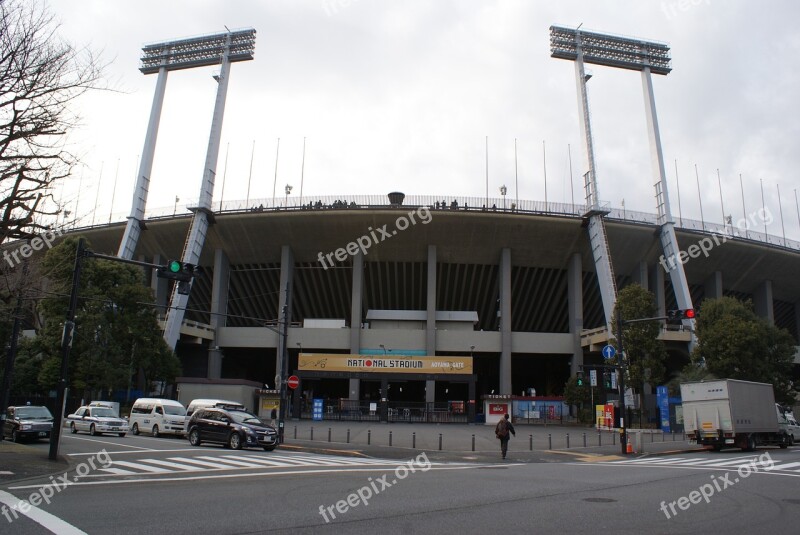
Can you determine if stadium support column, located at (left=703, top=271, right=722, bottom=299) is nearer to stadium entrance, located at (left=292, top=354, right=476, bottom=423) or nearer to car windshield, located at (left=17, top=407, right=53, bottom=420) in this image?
stadium entrance, located at (left=292, top=354, right=476, bottom=423)

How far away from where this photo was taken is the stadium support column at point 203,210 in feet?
165

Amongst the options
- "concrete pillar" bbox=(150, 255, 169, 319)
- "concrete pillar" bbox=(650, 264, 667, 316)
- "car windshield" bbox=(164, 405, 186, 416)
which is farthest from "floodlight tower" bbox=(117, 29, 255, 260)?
"concrete pillar" bbox=(650, 264, 667, 316)

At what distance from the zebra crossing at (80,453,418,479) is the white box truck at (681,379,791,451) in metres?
15.1

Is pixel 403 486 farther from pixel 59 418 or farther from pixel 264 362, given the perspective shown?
pixel 264 362

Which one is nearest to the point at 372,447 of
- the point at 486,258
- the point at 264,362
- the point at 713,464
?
the point at 713,464

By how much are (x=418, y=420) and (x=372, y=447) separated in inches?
750

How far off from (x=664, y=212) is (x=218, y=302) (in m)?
41.5

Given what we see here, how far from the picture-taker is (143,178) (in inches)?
2188

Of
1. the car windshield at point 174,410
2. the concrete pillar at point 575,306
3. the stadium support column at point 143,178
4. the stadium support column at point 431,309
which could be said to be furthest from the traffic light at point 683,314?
the stadium support column at point 143,178

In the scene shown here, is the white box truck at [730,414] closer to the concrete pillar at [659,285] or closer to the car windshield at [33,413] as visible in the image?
the car windshield at [33,413]

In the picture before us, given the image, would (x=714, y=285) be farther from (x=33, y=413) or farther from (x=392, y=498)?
(x=33, y=413)

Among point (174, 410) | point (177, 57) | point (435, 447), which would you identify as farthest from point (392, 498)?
point (177, 57)

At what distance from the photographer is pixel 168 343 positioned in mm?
49219

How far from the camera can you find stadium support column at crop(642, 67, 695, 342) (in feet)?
170
